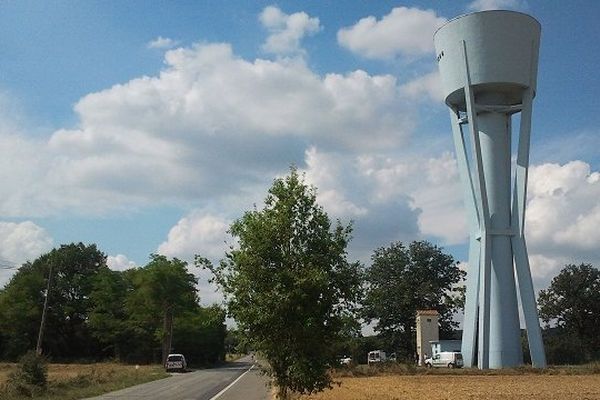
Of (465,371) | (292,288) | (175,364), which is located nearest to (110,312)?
(175,364)

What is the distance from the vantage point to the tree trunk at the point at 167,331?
229 ft

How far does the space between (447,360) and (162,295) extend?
99.5 feet

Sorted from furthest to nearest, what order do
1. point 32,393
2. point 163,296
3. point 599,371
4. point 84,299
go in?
1. point 84,299
2. point 163,296
3. point 599,371
4. point 32,393

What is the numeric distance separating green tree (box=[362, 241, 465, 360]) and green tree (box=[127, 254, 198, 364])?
2718 cm

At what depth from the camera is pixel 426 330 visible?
81.6 m

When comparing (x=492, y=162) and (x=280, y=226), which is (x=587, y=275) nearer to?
(x=492, y=162)

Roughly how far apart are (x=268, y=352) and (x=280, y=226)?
325 cm

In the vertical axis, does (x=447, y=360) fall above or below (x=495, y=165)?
below

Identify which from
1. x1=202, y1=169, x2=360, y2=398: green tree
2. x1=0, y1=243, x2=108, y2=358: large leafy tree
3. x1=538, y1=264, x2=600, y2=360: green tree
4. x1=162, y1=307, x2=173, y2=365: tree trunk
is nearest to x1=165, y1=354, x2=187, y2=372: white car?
x1=162, y1=307, x2=173, y2=365: tree trunk

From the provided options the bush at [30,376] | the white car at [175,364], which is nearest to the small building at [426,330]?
the white car at [175,364]

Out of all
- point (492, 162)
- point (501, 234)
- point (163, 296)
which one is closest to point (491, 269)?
point (501, 234)

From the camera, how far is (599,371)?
52875 mm

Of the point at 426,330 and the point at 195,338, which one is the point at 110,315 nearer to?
the point at 195,338

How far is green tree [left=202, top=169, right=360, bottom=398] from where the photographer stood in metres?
16.7
